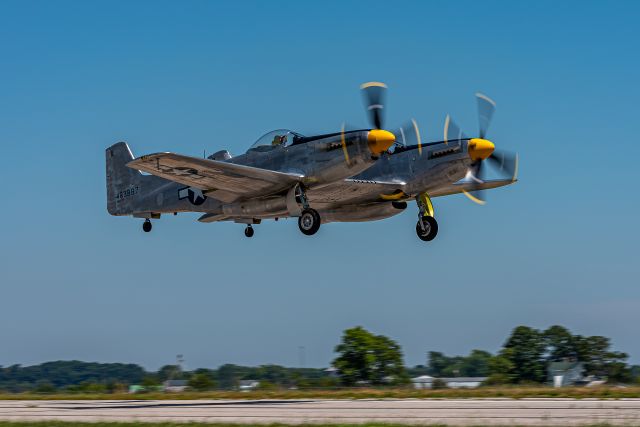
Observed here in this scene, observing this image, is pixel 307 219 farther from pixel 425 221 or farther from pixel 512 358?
pixel 512 358

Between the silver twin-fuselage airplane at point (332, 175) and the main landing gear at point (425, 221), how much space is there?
0.11 feet

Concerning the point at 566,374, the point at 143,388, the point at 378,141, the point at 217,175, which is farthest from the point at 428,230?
the point at 143,388

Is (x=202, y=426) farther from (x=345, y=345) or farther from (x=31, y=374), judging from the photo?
(x=31, y=374)

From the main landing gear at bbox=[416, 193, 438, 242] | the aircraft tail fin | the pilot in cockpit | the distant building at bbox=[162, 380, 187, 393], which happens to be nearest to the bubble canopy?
the pilot in cockpit

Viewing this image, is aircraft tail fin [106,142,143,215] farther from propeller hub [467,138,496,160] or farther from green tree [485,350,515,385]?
green tree [485,350,515,385]

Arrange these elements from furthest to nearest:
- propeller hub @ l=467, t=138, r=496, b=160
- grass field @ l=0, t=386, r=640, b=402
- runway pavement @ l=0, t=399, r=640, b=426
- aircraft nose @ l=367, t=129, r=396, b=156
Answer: propeller hub @ l=467, t=138, r=496, b=160, aircraft nose @ l=367, t=129, r=396, b=156, grass field @ l=0, t=386, r=640, b=402, runway pavement @ l=0, t=399, r=640, b=426

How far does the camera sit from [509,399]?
20656 mm

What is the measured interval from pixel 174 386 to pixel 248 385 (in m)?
2.97

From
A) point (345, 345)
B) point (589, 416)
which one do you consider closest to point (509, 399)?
point (589, 416)

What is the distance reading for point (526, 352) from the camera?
1665 inches

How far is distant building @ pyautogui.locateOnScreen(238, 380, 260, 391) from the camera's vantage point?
27028 mm

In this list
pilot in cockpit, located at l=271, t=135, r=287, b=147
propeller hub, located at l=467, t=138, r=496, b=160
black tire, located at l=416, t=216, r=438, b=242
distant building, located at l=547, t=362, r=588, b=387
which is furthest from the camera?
distant building, located at l=547, t=362, r=588, b=387

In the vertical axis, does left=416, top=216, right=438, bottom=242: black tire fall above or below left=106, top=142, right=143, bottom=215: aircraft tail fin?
below

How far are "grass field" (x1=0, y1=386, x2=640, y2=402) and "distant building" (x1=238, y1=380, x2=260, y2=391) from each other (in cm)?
93
